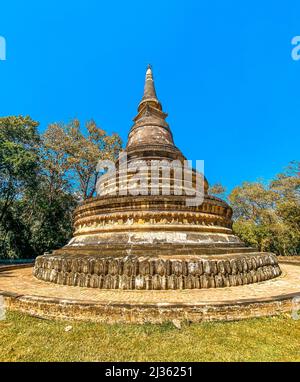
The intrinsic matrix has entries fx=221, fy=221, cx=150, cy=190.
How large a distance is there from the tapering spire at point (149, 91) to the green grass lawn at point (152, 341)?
1723 centimetres

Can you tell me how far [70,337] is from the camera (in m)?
4.38

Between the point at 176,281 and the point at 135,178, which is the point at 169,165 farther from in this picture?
the point at 176,281

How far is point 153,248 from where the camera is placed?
793 cm

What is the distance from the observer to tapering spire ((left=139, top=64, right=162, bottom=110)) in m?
18.6

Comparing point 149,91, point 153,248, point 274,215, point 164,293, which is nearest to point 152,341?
point 164,293

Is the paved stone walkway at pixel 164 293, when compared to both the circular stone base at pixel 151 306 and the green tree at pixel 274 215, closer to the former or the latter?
the circular stone base at pixel 151 306

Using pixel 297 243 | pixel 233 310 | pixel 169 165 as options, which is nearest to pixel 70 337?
pixel 233 310

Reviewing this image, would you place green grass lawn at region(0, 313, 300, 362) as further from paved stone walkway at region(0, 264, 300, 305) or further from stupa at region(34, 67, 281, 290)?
stupa at region(34, 67, 281, 290)

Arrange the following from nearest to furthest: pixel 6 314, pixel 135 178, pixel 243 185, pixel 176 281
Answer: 1. pixel 6 314
2. pixel 176 281
3. pixel 135 178
4. pixel 243 185

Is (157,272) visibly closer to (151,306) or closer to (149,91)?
(151,306)

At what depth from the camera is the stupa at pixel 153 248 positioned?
264 inches

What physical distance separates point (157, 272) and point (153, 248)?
134cm
